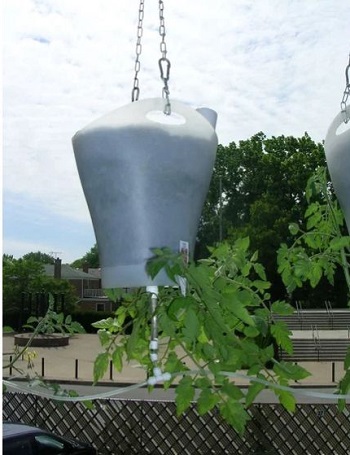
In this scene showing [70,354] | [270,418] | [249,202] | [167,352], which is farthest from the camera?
[249,202]

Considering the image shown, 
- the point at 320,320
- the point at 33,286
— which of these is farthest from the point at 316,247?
the point at 33,286

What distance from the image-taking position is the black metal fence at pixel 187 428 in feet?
16.3

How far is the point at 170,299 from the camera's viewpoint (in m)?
0.88

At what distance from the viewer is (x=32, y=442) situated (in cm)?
402

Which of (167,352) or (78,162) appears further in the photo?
(167,352)

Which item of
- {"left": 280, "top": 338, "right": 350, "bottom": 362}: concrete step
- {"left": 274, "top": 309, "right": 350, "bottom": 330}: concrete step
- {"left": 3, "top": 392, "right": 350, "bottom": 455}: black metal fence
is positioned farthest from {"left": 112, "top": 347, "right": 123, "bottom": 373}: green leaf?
{"left": 274, "top": 309, "right": 350, "bottom": 330}: concrete step

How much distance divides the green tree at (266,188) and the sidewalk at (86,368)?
4.78 meters

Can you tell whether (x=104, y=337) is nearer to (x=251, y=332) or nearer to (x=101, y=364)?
(x=101, y=364)

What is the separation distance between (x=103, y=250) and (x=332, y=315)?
17267mm

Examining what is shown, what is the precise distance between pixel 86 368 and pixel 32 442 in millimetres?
7973

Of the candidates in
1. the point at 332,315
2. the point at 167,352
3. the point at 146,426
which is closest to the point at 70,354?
the point at 332,315

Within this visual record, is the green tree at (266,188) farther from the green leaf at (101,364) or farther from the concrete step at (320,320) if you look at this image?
the green leaf at (101,364)

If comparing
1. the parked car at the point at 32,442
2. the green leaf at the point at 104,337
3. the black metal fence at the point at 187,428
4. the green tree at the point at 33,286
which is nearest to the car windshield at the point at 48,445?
the parked car at the point at 32,442

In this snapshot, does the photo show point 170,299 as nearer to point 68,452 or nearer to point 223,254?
point 223,254
